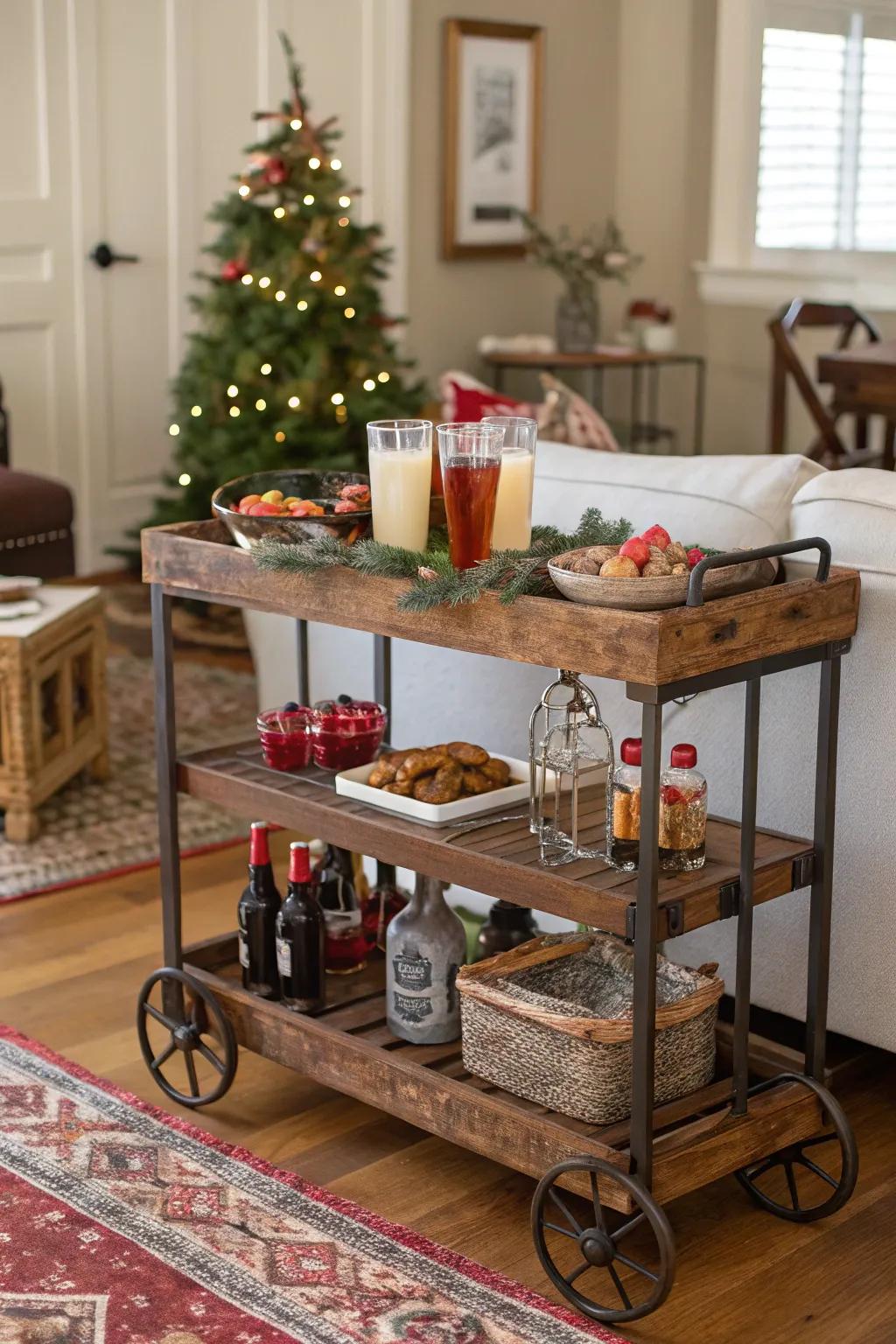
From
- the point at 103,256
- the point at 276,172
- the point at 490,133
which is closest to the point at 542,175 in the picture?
the point at 490,133

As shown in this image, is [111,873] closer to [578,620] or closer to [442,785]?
[442,785]

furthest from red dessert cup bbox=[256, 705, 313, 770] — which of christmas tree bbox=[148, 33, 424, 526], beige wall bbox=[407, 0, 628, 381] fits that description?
beige wall bbox=[407, 0, 628, 381]

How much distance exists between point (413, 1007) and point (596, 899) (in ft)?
1.60

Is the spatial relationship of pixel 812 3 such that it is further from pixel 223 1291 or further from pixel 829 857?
pixel 223 1291

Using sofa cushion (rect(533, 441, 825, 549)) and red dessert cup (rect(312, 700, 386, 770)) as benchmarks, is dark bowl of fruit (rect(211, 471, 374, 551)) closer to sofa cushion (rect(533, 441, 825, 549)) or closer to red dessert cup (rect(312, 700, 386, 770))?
red dessert cup (rect(312, 700, 386, 770))

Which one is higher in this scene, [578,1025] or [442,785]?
[442,785]

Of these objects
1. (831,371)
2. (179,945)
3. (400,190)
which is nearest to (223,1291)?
(179,945)

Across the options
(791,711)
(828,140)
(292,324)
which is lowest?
(791,711)

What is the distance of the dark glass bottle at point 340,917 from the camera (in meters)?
2.48

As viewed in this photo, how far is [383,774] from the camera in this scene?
7.32 feet

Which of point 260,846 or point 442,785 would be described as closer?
point 442,785

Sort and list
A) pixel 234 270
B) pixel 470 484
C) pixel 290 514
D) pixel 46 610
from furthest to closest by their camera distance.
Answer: pixel 234 270, pixel 46 610, pixel 290 514, pixel 470 484

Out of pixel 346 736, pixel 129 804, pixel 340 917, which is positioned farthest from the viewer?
pixel 129 804

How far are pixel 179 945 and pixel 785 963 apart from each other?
0.91 metres
